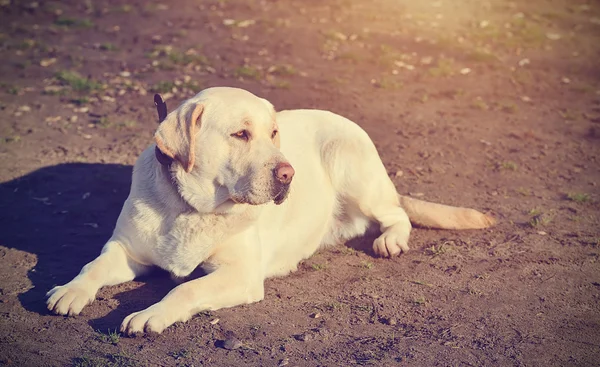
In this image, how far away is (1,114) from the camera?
7.82 metres

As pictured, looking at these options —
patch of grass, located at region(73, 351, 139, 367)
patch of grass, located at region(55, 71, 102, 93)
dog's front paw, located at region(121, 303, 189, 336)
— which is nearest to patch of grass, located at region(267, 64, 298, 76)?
patch of grass, located at region(55, 71, 102, 93)

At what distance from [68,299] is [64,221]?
65.1 inches

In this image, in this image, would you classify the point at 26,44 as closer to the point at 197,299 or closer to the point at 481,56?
the point at 481,56

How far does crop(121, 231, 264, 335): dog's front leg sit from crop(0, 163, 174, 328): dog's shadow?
0.92 ft

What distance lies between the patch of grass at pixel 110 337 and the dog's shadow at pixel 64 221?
0.14 meters

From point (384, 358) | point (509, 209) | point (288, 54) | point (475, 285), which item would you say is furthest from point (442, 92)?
point (384, 358)

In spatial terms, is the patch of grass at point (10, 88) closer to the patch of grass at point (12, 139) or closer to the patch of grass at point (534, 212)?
the patch of grass at point (12, 139)

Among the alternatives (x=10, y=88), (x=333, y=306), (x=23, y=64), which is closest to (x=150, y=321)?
(x=333, y=306)

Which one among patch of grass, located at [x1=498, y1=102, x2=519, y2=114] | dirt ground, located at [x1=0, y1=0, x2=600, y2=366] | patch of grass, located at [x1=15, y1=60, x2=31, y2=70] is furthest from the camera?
patch of grass, located at [x1=15, y1=60, x2=31, y2=70]

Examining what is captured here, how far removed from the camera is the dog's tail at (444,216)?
18.1 ft

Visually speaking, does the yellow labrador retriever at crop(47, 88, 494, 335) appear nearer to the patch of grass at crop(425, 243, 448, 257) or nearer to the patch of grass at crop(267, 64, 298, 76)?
the patch of grass at crop(425, 243, 448, 257)

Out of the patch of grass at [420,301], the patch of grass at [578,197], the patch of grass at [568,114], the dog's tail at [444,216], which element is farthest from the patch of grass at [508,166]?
the patch of grass at [420,301]

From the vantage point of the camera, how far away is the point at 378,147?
24.4ft

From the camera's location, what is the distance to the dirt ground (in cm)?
386
